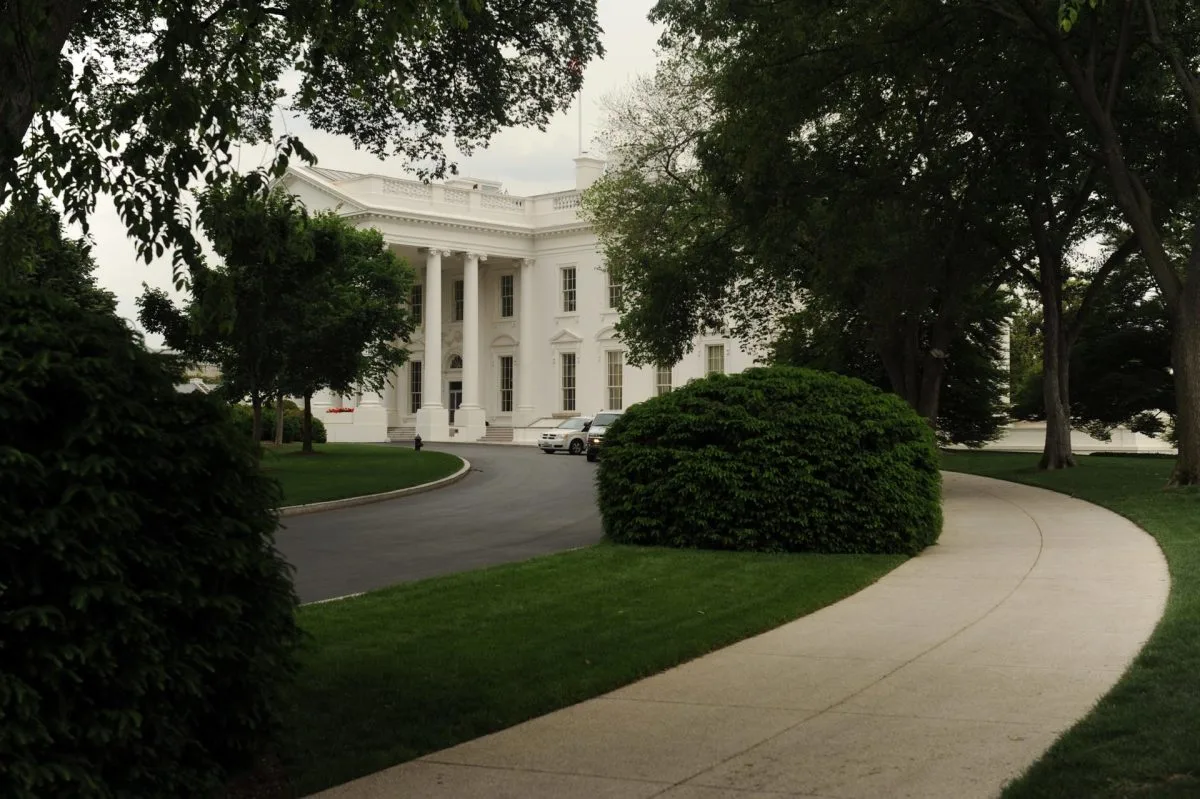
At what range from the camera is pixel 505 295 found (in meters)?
73.6

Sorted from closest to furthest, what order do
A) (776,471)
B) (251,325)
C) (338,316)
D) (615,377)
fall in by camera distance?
(776,471), (251,325), (338,316), (615,377)

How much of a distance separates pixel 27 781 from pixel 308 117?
1313 centimetres

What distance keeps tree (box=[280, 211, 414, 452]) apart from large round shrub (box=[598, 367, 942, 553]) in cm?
1663

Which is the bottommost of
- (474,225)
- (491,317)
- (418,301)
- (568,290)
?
(491,317)

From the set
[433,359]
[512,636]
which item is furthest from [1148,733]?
[433,359]

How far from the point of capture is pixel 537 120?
53.0ft

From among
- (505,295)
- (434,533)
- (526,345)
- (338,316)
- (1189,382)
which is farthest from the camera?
(505,295)

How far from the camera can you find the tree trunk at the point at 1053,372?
31.6 meters

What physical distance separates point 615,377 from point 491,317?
973 centimetres

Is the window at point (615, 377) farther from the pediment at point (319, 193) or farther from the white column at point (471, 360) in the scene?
the pediment at point (319, 193)

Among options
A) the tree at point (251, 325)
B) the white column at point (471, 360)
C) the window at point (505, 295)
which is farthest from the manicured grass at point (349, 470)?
the window at point (505, 295)

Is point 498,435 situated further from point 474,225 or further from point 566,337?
point 474,225

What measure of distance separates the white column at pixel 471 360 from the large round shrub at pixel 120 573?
6227cm

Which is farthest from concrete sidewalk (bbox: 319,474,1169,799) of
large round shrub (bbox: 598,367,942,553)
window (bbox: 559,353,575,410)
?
window (bbox: 559,353,575,410)
